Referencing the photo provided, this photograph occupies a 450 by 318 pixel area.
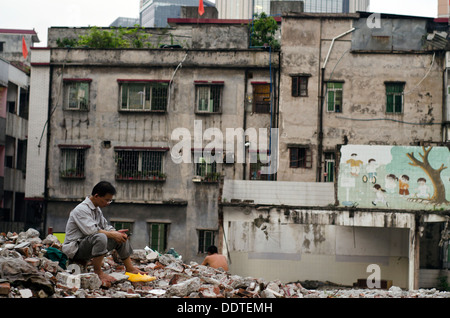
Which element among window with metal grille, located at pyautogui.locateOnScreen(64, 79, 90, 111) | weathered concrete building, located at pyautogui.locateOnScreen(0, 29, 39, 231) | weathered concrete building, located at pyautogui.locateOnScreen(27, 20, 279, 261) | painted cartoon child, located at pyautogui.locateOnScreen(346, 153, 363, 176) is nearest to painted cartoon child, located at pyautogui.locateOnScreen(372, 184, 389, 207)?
painted cartoon child, located at pyautogui.locateOnScreen(346, 153, 363, 176)

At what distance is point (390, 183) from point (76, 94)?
560 inches

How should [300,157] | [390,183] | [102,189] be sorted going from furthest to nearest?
[300,157], [390,183], [102,189]

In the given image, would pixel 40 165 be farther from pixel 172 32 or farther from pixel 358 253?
pixel 358 253

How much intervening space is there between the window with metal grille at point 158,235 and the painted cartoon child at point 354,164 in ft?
29.8

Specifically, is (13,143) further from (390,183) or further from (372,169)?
(390,183)

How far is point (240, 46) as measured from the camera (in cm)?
3266

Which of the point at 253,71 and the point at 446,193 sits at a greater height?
the point at 253,71

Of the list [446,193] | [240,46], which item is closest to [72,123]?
[240,46]

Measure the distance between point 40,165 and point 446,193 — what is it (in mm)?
16588

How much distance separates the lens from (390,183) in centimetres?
2277

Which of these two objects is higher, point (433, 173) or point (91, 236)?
point (433, 173)

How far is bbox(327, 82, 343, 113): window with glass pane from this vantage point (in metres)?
28.8

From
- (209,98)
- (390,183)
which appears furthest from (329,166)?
(390,183)

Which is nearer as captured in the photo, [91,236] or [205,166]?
[91,236]
